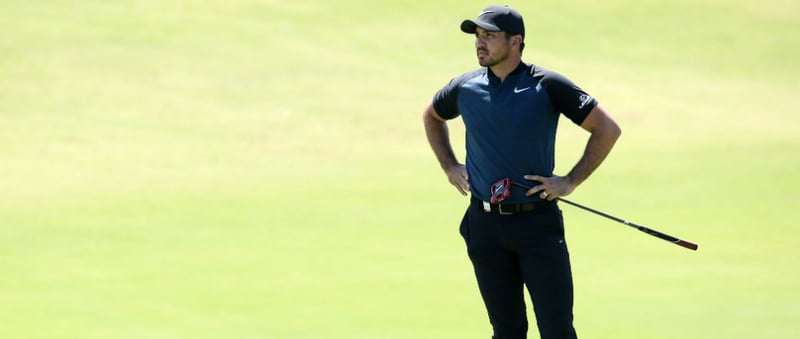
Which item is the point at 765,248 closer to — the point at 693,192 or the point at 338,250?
the point at 693,192

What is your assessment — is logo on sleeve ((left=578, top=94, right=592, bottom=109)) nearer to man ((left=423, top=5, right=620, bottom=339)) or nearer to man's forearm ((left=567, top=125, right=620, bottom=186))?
man ((left=423, top=5, right=620, bottom=339))

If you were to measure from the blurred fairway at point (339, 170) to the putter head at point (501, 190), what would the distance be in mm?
1846

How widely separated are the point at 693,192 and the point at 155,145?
16.3 ft

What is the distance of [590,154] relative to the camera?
532cm

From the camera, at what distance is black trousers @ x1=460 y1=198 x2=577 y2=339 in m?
5.21

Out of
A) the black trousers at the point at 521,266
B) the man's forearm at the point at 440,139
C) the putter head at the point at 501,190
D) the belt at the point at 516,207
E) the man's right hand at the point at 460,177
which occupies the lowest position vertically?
the black trousers at the point at 521,266

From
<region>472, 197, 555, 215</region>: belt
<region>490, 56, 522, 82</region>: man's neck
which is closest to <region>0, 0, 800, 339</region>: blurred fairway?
<region>472, 197, 555, 215</region>: belt

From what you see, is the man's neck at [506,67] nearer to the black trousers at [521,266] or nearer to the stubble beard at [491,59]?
the stubble beard at [491,59]

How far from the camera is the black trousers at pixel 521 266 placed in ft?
17.1

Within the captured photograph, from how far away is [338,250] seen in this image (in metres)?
8.99

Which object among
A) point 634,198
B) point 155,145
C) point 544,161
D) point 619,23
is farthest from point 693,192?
point 619,23

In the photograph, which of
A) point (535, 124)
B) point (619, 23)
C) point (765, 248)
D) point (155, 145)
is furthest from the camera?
point (619, 23)

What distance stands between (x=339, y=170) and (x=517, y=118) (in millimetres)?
6966

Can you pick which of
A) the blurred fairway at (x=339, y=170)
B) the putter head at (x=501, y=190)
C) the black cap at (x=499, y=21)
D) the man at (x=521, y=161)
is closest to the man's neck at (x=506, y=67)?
the man at (x=521, y=161)
